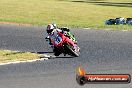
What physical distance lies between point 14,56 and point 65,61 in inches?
107

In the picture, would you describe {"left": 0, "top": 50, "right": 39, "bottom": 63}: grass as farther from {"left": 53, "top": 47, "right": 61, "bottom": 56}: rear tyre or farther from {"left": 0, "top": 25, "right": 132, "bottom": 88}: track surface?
{"left": 53, "top": 47, "right": 61, "bottom": 56}: rear tyre

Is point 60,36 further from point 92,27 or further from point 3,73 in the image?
point 92,27

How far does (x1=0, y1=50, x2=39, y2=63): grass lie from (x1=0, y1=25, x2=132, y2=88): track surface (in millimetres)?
894

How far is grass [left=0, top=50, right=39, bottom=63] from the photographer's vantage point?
76.5 feet

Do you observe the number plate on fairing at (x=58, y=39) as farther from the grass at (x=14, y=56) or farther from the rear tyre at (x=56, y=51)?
the grass at (x=14, y=56)

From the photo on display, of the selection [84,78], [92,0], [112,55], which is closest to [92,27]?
[112,55]

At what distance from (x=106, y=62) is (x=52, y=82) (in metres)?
5.26

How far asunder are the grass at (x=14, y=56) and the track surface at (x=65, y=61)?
89 cm

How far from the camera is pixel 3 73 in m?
20.3

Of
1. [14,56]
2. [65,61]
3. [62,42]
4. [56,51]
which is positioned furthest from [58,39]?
[14,56]

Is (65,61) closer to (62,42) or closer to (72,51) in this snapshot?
(72,51)

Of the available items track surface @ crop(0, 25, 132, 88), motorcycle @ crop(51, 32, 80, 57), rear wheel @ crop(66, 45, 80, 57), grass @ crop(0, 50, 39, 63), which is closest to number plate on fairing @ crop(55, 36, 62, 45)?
motorcycle @ crop(51, 32, 80, 57)

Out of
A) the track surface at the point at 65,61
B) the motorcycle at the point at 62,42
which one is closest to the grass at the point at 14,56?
the track surface at the point at 65,61

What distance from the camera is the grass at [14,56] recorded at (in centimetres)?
2332
